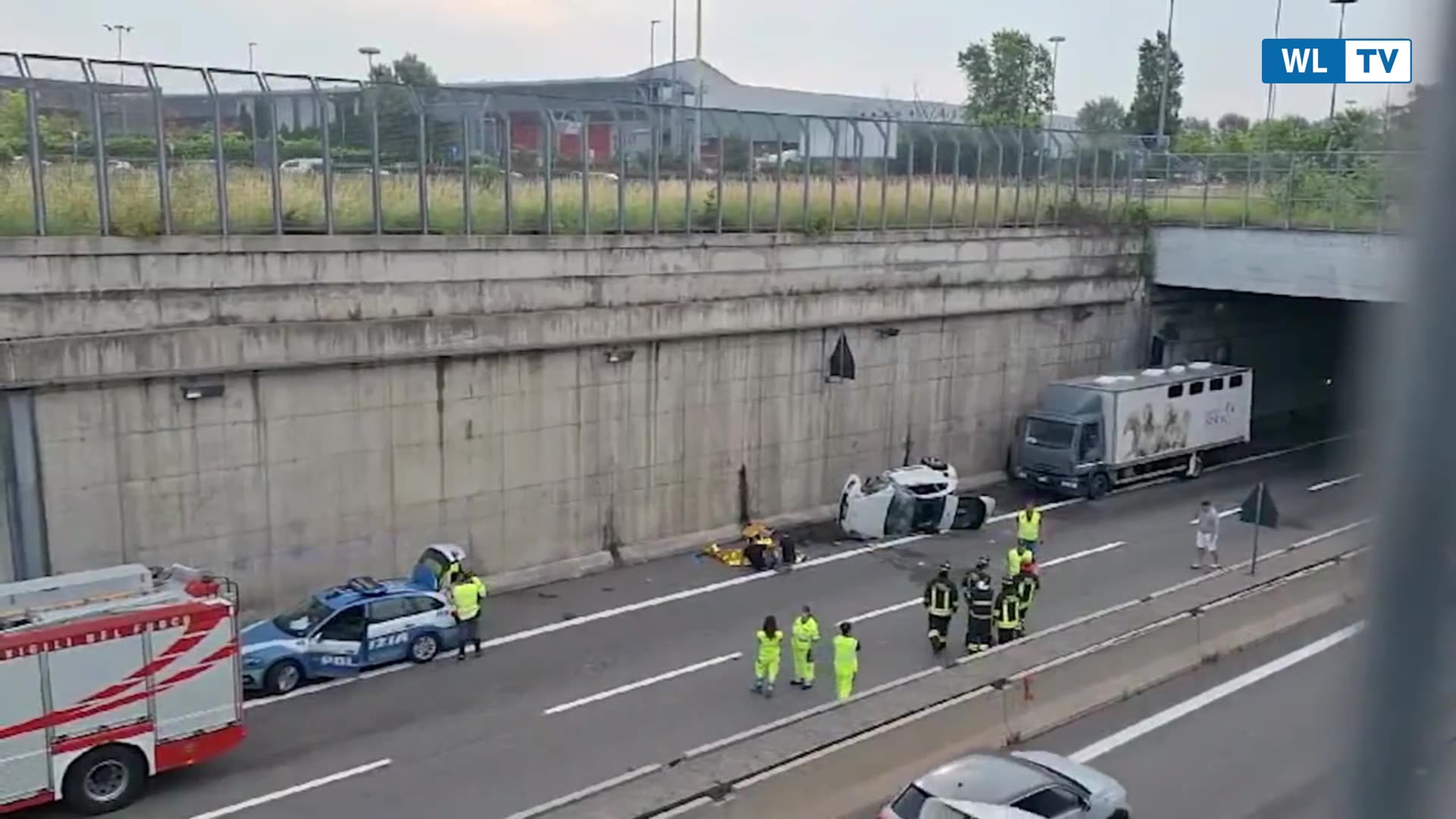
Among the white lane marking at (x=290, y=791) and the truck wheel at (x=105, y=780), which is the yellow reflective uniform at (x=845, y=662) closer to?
the white lane marking at (x=290, y=791)

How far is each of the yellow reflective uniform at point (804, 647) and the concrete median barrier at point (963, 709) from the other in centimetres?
221

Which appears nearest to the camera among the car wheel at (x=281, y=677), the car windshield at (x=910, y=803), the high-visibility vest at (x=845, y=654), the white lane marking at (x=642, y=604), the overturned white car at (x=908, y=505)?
the car windshield at (x=910, y=803)

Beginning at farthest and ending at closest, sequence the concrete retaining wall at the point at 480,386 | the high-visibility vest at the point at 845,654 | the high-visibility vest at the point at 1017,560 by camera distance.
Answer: the high-visibility vest at the point at 1017,560 < the concrete retaining wall at the point at 480,386 < the high-visibility vest at the point at 845,654

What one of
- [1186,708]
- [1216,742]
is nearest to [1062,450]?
[1186,708]

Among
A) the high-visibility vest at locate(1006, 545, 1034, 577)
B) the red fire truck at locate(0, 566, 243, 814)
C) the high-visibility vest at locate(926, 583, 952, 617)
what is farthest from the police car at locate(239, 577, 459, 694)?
the high-visibility vest at locate(1006, 545, 1034, 577)

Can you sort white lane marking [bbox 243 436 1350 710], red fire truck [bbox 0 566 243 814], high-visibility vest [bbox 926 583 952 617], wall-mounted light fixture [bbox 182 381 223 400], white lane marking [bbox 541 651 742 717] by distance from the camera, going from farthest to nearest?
1. wall-mounted light fixture [bbox 182 381 223 400]
2. high-visibility vest [bbox 926 583 952 617]
3. white lane marking [bbox 243 436 1350 710]
4. white lane marking [bbox 541 651 742 717]
5. red fire truck [bbox 0 566 243 814]

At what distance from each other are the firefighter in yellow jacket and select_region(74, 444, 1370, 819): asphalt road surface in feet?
0.82

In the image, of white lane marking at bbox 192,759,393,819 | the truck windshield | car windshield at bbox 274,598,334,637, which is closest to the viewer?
white lane marking at bbox 192,759,393,819

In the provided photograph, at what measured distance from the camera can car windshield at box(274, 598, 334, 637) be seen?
15.8 meters

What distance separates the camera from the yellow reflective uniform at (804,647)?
15.1m

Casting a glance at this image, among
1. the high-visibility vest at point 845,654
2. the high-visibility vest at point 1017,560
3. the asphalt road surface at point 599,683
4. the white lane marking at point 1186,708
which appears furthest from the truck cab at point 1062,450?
the high-visibility vest at point 845,654

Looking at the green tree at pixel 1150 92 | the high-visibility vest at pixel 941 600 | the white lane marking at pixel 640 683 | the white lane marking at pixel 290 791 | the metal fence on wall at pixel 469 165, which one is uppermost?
the green tree at pixel 1150 92

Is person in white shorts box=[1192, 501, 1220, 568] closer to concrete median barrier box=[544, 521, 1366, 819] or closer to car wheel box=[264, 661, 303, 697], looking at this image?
concrete median barrier box=[544, 521, 1366, 819]

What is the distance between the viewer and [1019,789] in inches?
414
